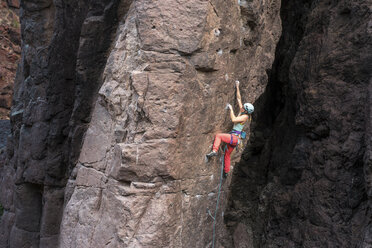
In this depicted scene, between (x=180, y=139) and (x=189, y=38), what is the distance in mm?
1600

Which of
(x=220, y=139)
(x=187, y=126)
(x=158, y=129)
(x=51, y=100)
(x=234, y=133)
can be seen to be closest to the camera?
(x=158, y=129)

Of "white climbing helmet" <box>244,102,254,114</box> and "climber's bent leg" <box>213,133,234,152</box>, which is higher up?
"white climbing helmet" <box>244,102,254,114</box>

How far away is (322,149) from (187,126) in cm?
253

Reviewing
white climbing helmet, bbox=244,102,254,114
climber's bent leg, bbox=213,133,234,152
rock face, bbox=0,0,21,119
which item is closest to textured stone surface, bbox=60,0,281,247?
climber's bent leg, bbox=213,133,234,152

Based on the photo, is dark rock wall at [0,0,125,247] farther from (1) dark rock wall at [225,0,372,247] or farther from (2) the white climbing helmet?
(1) dark rock wall at [225,0,372,247]

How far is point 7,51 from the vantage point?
1716cm

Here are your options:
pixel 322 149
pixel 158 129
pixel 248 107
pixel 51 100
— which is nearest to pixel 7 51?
pixel 51 100

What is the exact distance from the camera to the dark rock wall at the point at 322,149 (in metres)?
5.25

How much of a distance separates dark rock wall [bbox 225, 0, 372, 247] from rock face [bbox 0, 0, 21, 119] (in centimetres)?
1454

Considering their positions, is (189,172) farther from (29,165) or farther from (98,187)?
(29,165)

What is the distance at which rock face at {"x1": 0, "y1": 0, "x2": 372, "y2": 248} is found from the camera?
5.00 metres

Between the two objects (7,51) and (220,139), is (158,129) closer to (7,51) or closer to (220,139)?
(220,139)

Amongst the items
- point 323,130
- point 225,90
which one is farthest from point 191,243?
point 323,130

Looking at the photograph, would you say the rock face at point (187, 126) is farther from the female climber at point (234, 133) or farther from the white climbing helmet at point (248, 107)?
the white climbing helmet at point (248, 107)
